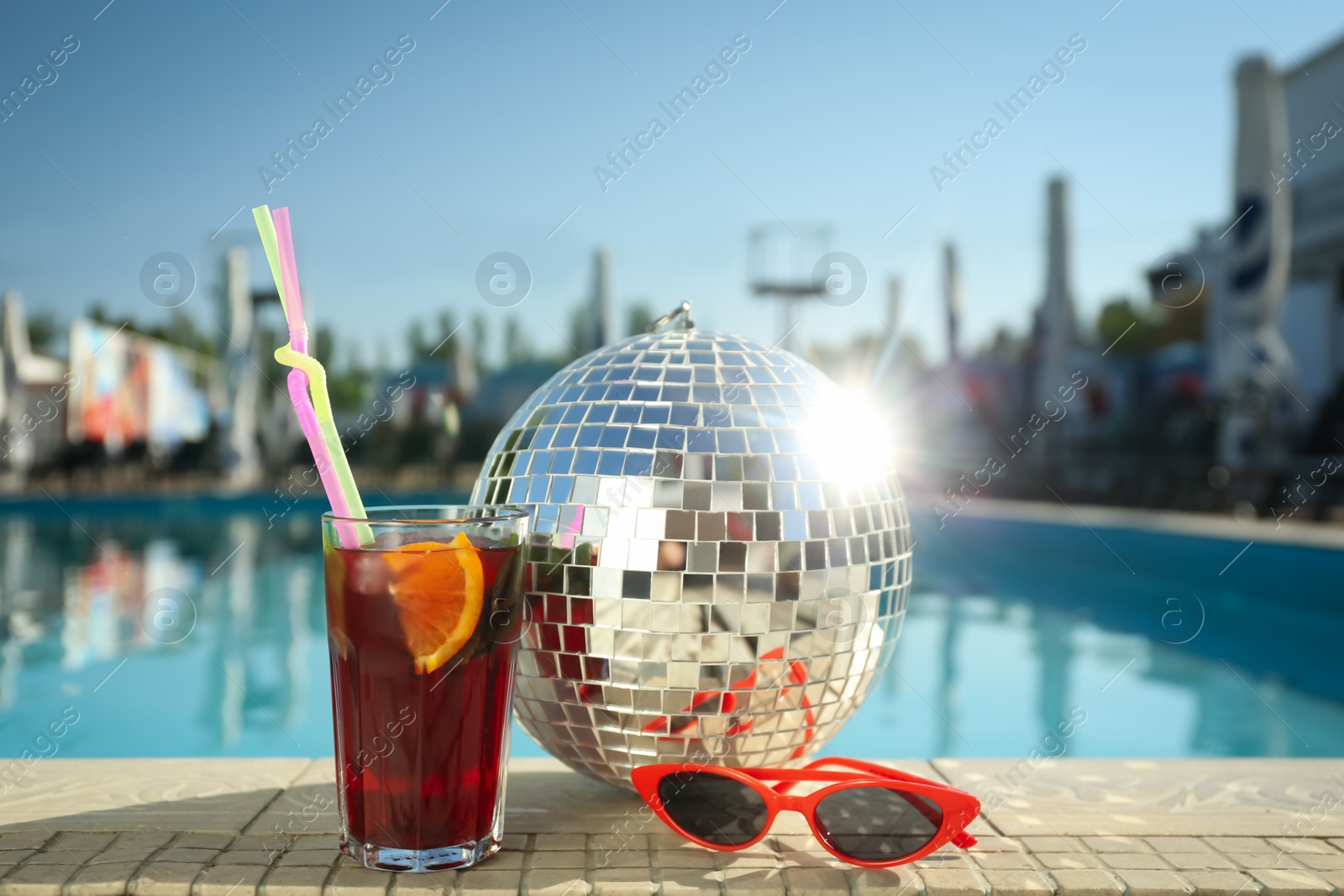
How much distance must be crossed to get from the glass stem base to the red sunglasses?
1.25 feet

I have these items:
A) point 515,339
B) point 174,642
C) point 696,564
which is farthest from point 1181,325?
point 696,564

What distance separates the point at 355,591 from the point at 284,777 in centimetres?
108

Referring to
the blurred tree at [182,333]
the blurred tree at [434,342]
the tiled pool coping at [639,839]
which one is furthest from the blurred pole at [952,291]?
the blurred tree at [182,333]

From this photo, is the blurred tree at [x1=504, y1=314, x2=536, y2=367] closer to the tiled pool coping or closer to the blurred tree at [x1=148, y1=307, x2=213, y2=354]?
the blurred tree at [x1=148, y1=307, x2=213, y2=354]

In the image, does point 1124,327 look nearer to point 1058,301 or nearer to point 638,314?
point 638,314

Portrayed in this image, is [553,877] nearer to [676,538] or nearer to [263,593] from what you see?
[676,538]

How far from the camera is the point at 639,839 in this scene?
7.30 ft

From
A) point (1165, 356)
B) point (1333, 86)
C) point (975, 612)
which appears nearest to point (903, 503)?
point (975, 612)

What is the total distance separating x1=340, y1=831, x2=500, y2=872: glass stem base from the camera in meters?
1.97

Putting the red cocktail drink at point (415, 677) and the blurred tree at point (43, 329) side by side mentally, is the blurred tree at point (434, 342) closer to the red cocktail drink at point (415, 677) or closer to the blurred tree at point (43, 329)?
the blurred tree at point (43, 329)

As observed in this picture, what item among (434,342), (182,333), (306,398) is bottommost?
(306,398)

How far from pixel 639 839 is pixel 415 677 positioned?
685mm

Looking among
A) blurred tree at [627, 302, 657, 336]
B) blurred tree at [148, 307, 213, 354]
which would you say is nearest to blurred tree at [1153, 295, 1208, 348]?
blurred tree at [627, 302, 657, 336]

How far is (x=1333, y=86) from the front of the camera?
64.9 feet
